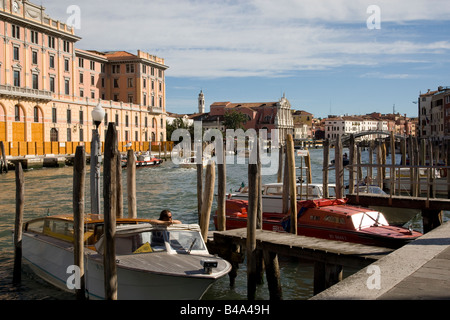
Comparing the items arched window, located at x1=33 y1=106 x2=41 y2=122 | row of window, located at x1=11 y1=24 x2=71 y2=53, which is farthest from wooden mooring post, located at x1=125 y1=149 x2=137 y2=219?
arched window, located at x1=33 y1=106 x2=41 y2=122

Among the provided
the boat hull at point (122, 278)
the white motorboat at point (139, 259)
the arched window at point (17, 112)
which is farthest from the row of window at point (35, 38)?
the boat hull at point (122, 278)

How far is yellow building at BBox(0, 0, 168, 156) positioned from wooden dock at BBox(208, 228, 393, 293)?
110 ft

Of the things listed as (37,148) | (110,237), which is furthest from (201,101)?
(110,237)

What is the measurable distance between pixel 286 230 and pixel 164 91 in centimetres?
6089

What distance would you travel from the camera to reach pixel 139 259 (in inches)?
316

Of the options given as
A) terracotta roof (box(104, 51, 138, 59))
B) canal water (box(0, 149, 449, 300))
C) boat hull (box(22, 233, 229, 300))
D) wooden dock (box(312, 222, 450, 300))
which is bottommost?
canal water (box(0, 149, 449, 300))

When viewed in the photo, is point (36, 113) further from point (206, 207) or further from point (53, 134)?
point (206, 207)

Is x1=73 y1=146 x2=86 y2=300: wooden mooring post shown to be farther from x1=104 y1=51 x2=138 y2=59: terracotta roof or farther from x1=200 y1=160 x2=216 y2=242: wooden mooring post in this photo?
x1=104 y1=51 x2=138 y2=59: terracotta roof

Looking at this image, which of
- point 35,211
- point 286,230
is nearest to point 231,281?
point 286,230

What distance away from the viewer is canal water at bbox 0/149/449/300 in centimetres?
1011

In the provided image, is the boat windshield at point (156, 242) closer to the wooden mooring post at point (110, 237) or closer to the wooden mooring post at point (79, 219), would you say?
the wooden mooring post at point (79, 219)

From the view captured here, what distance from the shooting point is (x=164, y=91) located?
71500 millimetres

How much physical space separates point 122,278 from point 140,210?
44.8ft
